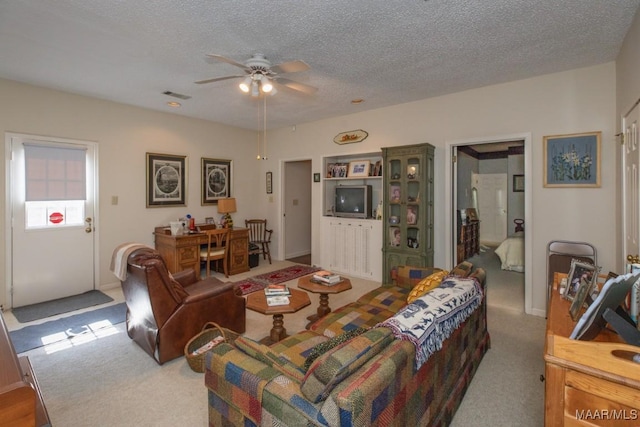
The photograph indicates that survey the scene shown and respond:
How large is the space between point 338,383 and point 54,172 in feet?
15.4

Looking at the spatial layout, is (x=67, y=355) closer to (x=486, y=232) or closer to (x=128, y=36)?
(x=128, y=36)

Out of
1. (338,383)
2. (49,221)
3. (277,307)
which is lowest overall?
(277,307)

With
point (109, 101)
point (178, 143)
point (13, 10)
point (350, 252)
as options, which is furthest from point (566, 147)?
point (109, 101)

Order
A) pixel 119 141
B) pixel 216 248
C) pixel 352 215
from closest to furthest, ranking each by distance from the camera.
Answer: pixel 119 141 < pixel 216 248 < pixel 352 215

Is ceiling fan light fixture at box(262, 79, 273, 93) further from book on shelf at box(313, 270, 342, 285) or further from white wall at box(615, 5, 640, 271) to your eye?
white wall at box(615, 5, 640, 271)

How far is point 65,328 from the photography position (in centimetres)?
320

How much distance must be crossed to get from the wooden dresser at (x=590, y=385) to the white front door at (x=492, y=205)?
770 cm

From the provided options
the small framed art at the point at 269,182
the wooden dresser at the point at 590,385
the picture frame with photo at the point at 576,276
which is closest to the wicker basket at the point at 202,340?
the wooden dresser at the point at 590,385

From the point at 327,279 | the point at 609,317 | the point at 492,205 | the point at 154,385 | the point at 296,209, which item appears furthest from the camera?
the point at 492,205

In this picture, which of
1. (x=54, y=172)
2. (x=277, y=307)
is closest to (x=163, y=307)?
(x=277, y=307)

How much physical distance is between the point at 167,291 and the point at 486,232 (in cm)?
800

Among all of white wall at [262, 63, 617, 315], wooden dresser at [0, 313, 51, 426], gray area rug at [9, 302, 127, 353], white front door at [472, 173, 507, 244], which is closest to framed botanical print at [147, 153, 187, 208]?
gray area rug at [9, 302, 127, 353]

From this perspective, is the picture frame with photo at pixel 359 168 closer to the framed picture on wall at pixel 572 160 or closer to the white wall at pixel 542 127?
the white wall at pixel 542 127

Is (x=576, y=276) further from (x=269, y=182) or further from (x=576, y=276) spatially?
(x=269, y=182)
